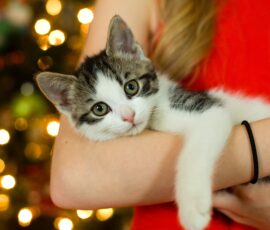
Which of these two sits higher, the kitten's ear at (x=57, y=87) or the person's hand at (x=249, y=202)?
the kitten's ear at (x=57, y=87)

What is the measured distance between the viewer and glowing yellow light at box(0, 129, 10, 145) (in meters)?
1.69

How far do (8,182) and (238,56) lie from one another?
1195 mm

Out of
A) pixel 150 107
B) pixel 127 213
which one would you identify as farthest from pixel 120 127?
pixel 127 213

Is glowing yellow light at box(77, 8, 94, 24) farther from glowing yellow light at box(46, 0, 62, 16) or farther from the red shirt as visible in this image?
the red shirt

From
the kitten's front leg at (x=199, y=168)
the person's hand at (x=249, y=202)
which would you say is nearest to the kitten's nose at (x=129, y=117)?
the kitten's front leg at (x=199, y=168)

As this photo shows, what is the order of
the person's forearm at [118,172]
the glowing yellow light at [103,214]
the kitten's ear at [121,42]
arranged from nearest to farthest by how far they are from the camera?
the person's forearm at [118,172] → the kitten's ear at [121,42] → the glowing yellow light at [103,214]

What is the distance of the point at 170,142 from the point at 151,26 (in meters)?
0.38

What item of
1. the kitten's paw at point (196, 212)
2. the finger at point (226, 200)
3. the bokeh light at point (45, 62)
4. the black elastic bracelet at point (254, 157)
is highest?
the bokeh light at point (45, 62)

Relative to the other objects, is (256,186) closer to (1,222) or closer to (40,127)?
(40,127)

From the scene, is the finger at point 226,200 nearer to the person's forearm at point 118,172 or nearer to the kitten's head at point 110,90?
the person's forearm at point 118,172

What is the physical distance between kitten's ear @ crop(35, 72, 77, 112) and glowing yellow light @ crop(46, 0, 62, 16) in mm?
779

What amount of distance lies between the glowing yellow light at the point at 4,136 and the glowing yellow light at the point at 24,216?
335 millimetres

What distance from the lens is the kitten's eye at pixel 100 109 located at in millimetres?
942

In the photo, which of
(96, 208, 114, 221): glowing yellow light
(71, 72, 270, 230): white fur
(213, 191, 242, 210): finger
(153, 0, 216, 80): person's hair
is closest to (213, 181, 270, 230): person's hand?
(213, 191, 242, 210): finger
